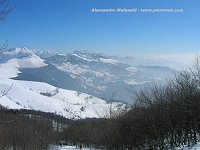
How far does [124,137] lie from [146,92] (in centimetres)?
780

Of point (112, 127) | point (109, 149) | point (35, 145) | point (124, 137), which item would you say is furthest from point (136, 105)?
point (35, 145)

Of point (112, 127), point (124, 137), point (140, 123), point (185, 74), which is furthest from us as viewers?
point (112, 127)

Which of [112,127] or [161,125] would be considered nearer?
[161,125]

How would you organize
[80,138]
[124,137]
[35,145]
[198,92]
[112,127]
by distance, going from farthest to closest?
[80,138], [35,145], [112,127], [124,137], [198,92]

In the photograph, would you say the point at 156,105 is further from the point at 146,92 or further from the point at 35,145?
the point at 35,145

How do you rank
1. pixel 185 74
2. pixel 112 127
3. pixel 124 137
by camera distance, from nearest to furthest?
pixel 185 74 → pixel 124 137 → pixel 112 127

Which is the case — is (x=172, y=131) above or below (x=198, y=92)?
below

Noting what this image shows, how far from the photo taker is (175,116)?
97.7ft

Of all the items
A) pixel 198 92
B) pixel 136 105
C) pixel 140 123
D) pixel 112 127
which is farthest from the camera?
pixel 112 127

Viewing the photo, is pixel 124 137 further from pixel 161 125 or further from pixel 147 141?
pixel 161 125

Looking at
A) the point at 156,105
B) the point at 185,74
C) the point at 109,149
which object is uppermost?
the point at 185,74

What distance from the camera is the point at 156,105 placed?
31562 mm

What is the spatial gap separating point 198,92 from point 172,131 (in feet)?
12.9

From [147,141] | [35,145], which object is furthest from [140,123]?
[35,145]
